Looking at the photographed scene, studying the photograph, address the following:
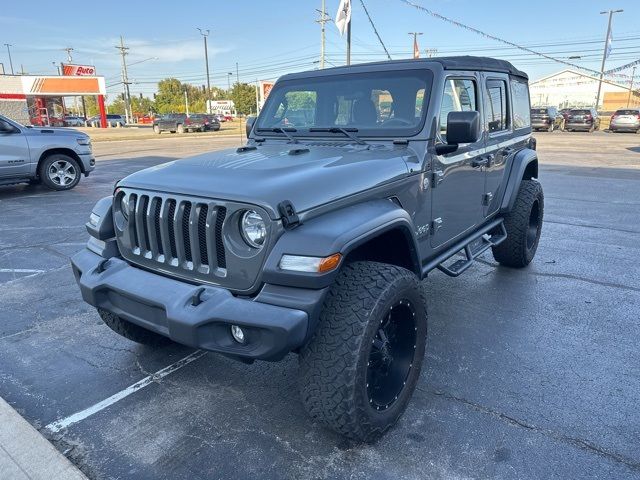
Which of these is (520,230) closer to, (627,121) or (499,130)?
(499,130)

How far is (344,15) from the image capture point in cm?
2008

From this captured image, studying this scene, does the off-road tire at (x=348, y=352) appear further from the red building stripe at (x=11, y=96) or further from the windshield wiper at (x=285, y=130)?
the red building stripe at (x=11, y=96)

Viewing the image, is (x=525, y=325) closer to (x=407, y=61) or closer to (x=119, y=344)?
(x=407, y=61)

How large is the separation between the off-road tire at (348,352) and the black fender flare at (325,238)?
195 mm

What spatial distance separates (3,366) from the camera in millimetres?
3371

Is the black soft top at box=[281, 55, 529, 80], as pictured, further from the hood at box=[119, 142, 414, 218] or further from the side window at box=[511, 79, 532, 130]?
the hood at box=[119, 142, 414, 218]

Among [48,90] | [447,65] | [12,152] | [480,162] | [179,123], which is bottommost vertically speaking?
[179,123]

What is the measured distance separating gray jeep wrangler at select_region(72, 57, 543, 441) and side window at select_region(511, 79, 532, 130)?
1.15 meters

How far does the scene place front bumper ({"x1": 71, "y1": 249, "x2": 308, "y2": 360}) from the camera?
84.3 inches

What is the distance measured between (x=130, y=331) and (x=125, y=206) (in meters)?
Answer: 0.96

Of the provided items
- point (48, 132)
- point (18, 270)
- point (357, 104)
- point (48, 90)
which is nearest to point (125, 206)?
point (357, 104)

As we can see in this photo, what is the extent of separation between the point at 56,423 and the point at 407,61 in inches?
128

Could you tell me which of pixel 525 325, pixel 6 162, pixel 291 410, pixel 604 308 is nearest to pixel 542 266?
pixel 604 308

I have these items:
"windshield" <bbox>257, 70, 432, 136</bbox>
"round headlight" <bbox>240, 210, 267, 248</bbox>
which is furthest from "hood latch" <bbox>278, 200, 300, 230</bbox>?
"windshield" <bbox>257, 70, 432, 136</bbox>
